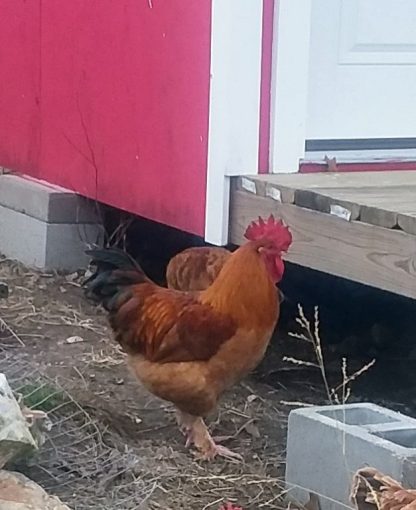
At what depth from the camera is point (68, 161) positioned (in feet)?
22.6

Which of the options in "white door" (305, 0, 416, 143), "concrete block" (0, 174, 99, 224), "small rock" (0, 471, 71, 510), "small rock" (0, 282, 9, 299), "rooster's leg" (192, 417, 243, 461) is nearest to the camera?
"small rock" (0, 471, 71, 510)

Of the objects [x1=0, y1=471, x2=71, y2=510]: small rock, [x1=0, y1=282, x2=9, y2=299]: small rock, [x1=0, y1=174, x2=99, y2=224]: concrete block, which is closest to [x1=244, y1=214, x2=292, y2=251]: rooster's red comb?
[x1=0, y1=471, x2=71, y2=510]: small rock

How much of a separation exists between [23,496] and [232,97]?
203cm

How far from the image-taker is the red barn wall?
5.59 metres

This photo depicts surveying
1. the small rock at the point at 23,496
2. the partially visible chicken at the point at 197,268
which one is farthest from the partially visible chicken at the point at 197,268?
the small rock at the point at 23,496

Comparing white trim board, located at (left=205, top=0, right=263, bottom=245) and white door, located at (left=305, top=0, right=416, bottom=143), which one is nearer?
white trim board, located at (left=205, top=0, right=263, bottom=245)

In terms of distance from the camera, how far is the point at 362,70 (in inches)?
223

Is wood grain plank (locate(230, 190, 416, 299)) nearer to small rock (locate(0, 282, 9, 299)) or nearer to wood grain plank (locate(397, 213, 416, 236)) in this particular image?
wood grain plank (locate(397, 213, 416, 236))

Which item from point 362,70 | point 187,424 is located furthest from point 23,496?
point 362,70

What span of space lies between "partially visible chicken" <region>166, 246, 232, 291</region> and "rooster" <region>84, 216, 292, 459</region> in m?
0.32

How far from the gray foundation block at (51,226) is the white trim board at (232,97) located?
1774mm

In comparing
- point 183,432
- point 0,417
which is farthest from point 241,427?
point 0,417

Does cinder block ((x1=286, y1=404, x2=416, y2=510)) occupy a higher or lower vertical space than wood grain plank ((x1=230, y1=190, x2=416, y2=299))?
lower

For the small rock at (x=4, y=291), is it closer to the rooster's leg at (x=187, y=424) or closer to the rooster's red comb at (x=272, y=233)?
the rooster's leg at (x=187, y=424)
